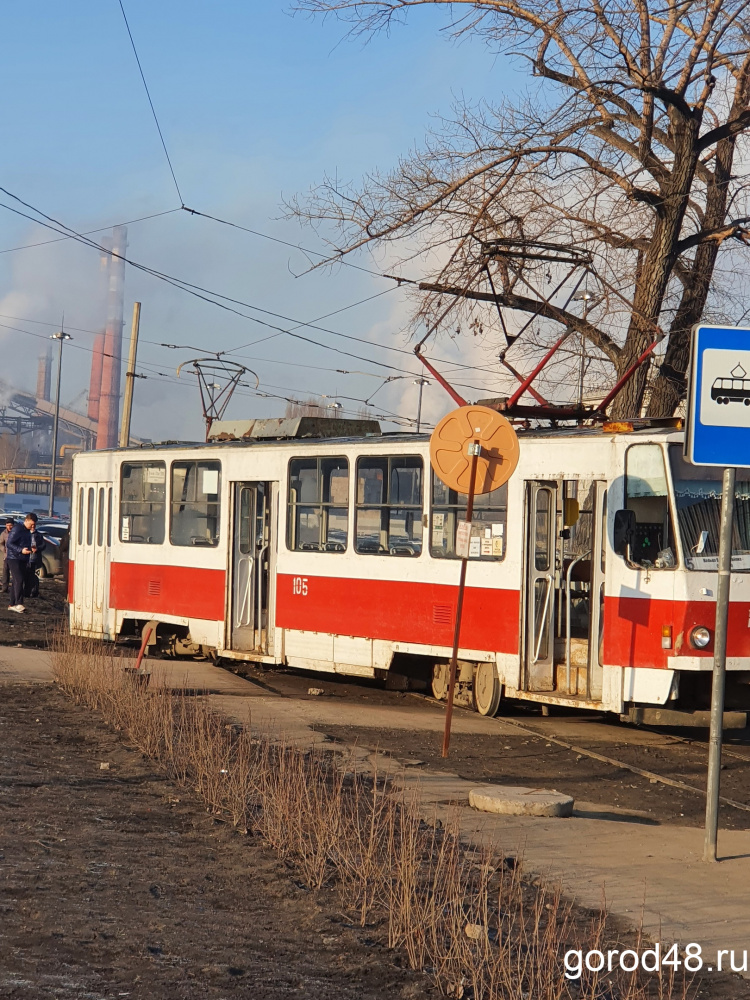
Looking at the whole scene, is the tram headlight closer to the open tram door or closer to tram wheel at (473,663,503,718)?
the open tram door

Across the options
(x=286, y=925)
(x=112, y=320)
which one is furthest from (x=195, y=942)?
(x=112, y=320)

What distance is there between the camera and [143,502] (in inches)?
683

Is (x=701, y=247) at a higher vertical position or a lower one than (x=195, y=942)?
higher

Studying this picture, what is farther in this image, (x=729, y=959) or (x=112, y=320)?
(x=112, y=320)

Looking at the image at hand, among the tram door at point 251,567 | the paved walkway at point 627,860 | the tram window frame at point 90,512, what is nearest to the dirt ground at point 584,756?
the paved walkway at point 627,860

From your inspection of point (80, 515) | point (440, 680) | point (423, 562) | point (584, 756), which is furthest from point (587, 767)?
point (80, 515)

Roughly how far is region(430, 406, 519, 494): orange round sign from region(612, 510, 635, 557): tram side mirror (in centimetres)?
118

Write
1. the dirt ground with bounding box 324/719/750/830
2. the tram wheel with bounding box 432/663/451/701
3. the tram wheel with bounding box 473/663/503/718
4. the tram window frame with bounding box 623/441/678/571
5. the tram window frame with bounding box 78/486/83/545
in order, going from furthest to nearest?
1. the tram window frame with bounding box 78/486/83/545
2. the tram wheel with bounding box 432/663/451/701
3. the tram wheel with bounding box 473/663/503/718
4. the tram window frame with bounding box 623/441/678/571
5. the dirt ground with bounding box 324/719/750/830

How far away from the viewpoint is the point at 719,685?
6781 millimetres

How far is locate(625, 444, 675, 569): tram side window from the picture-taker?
35.8 feet

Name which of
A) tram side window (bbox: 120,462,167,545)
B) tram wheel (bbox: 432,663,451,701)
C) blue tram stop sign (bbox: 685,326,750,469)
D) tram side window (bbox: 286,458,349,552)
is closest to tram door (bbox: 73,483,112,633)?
tram side window (bbox: 120,462,167,545)

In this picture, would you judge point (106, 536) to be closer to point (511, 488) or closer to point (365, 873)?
point (511, 488)

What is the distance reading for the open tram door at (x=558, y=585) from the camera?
11641mm

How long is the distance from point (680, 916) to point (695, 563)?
542cm
